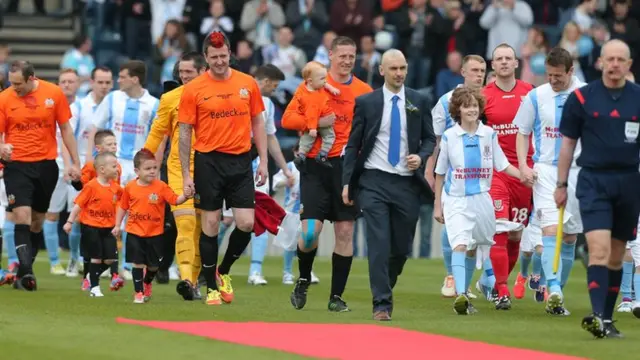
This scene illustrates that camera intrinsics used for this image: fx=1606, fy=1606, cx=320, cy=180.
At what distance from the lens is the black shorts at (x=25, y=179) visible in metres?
16.6

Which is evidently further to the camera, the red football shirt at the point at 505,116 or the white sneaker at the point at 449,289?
the white sneaker at the point at 449,289

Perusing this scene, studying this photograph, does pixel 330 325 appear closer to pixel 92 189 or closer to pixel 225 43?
pixel 225 43

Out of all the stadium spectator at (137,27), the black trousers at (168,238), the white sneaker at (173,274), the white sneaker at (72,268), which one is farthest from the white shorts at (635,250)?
the stadium spectator at (137,27)

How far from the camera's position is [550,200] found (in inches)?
573

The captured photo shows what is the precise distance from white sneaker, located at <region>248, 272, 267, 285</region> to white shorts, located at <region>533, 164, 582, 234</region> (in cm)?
475

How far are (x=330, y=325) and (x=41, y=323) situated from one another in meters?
2.27

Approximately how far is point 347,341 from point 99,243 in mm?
5597

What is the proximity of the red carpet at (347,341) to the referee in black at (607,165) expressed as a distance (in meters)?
1.12

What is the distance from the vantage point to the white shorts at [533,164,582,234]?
572 inches

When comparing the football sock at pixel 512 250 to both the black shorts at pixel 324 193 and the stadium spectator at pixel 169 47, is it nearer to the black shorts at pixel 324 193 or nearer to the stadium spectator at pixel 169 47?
the black shorts at pixel 324 193

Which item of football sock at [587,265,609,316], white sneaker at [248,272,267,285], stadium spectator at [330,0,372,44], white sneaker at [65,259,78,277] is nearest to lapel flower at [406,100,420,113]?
football sock at [587,265,609,316]

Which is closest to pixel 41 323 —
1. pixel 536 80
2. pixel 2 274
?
pixel 2 274

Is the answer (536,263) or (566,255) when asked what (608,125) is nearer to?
(566,255)

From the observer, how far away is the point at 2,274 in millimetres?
17656
